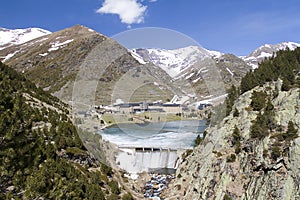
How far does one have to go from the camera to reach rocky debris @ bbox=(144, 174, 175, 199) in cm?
1838

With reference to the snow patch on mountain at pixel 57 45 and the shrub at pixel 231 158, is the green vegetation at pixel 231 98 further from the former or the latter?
the snow patch on mountain at pixel 57 45

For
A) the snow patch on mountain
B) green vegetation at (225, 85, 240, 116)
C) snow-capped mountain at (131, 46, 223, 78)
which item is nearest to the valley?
snow-capped mountain at (131, 46, 223, 78)

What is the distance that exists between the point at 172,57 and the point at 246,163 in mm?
9405

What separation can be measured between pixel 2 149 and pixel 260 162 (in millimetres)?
11384

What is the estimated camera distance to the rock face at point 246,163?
11930mm

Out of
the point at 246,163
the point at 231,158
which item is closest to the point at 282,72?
the point at 231,158

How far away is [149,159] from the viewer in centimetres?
2306

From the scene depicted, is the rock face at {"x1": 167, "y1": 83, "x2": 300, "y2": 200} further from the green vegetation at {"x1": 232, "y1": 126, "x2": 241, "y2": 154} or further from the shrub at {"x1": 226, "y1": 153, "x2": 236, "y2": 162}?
the green vegetation at {"x1": 232, "y1": 126, "x2": 241, "y2": 154}

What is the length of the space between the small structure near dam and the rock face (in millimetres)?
2644

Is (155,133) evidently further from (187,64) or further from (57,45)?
(57,45)

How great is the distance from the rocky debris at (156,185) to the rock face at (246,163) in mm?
984

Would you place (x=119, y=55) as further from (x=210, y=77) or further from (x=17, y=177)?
(x=17, y=177)

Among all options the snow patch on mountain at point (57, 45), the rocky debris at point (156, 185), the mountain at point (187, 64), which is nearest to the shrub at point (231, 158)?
the rocky debris at point (156, 185)

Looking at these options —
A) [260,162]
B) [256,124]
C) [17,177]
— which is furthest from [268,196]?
[17,177]
